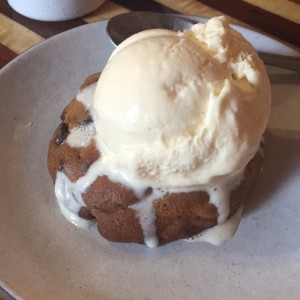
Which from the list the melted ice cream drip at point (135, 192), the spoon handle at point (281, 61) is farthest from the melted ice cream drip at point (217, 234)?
the spoon handle at point (281, 61)

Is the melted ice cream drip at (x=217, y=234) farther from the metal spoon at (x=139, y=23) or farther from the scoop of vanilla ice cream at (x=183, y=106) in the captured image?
the metal spoon at (x=139, y=23)

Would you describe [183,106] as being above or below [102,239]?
above

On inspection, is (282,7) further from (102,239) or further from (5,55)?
(102,239)

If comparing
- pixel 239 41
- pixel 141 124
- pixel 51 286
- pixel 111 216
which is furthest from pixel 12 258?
pixel 239 41

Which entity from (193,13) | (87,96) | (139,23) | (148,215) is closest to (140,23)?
(139,23)

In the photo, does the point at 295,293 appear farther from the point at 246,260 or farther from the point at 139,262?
the point at 139,262

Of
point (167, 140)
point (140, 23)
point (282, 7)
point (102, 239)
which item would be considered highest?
point (167, 140)
